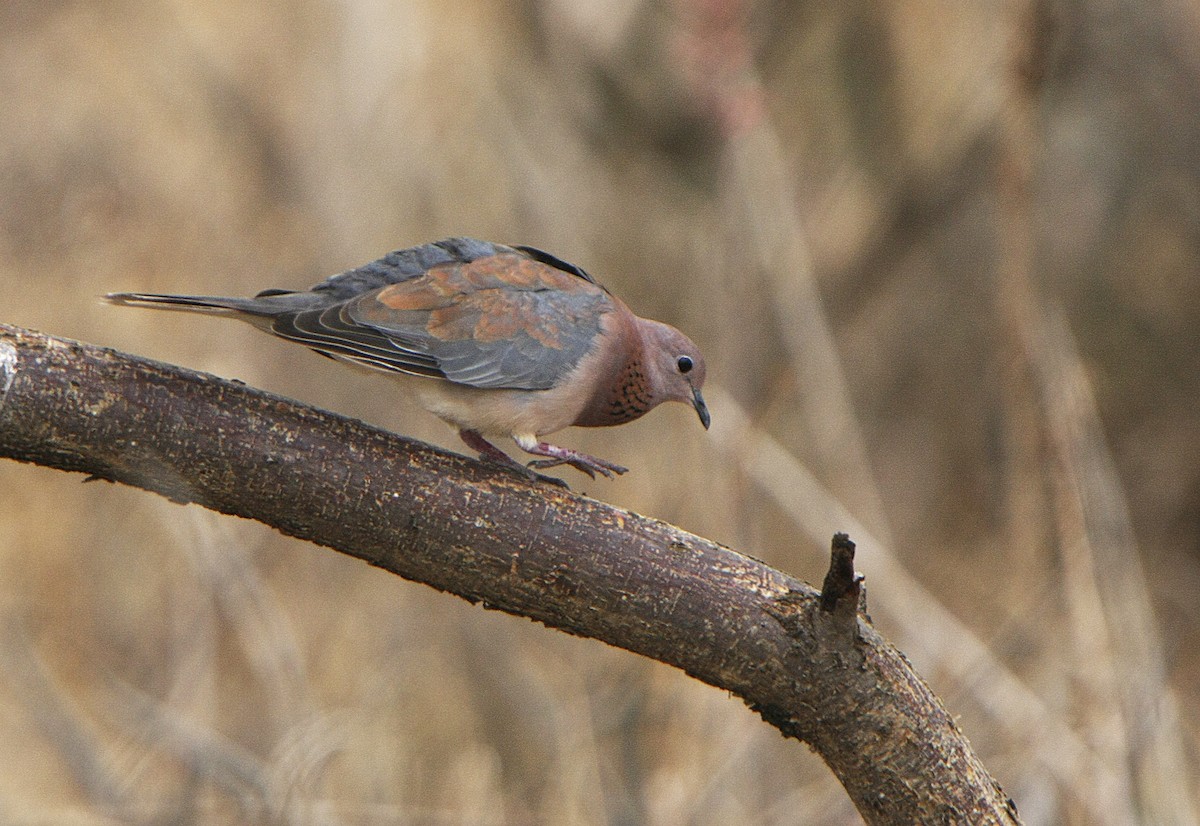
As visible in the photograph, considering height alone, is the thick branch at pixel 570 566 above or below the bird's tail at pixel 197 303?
above

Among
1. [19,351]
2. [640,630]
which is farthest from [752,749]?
[19,351]

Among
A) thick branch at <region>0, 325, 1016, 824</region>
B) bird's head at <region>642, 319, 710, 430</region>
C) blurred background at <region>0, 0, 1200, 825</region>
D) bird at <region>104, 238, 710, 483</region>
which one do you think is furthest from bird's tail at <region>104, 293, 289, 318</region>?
blurred background at <region>0, 0, 1200, 825</region>

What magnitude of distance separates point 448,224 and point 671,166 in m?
1.42

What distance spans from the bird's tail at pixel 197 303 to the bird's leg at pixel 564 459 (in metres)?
0.66

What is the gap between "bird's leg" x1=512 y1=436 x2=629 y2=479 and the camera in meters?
2.94

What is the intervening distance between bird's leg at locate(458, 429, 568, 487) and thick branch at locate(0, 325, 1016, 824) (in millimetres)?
178

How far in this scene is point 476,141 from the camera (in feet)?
25.7

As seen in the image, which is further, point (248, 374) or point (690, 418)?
point (248, 374)

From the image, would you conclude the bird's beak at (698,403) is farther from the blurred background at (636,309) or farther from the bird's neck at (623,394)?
the blurred background at (636,309)

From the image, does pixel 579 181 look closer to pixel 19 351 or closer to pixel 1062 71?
pixel 1062 71

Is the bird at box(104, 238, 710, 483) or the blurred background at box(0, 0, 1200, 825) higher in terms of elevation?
the bird at box(104, 238, 710, 483)

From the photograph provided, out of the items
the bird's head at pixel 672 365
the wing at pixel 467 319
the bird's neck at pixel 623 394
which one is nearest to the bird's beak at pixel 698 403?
the bird's head at pixel 672 365

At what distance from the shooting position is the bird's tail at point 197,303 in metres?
2.57

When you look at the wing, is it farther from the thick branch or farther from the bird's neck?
the thick branch
